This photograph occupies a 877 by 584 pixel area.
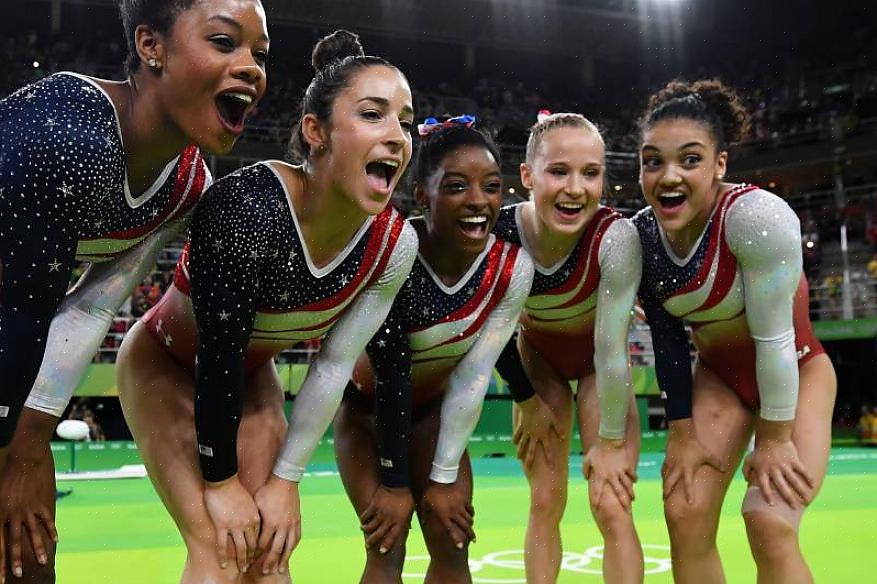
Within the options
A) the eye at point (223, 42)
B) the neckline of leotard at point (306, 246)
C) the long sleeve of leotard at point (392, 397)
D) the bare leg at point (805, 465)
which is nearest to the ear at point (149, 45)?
the eye at point (223, 42)

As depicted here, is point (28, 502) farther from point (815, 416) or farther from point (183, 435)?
point (815, 416)

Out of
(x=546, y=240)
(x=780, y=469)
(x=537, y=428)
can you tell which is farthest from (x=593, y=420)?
(x=780, y=469)

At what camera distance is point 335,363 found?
291cm

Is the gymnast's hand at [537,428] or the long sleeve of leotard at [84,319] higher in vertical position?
the long sleeve of leotard at [84,319]

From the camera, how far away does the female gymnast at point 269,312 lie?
2.63 m

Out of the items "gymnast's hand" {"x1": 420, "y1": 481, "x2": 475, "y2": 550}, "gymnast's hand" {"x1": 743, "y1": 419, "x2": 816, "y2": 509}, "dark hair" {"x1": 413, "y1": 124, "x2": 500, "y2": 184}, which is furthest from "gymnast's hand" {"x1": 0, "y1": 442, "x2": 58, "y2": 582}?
"gymnast's hand" {"x1": 743, "y1": 419, "x2": 816, "y2": 509}

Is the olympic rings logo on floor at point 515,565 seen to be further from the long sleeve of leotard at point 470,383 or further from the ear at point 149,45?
the ear at point 149,45

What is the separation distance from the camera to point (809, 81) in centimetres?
2100

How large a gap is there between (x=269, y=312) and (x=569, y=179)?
138cm

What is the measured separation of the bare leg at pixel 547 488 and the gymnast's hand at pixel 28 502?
205 centimetres

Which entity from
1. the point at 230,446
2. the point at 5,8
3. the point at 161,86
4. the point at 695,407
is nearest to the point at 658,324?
the point at 695,407

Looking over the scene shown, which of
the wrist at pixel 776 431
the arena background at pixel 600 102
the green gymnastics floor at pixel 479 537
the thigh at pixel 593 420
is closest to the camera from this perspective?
the wrist at pixel 776 431

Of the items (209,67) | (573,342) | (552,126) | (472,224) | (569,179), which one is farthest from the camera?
(573,342)

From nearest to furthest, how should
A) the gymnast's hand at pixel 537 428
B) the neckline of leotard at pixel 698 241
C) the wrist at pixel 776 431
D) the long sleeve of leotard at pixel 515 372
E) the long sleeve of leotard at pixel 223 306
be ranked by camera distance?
the long sleeve of leotard at pixel 223 306
the wrist at pixel 776 431
the neckline of leotard at pixel 698 241
the long sleeve of leotard at pixel 515 372
the gymnast's hand at pixel 537 428
